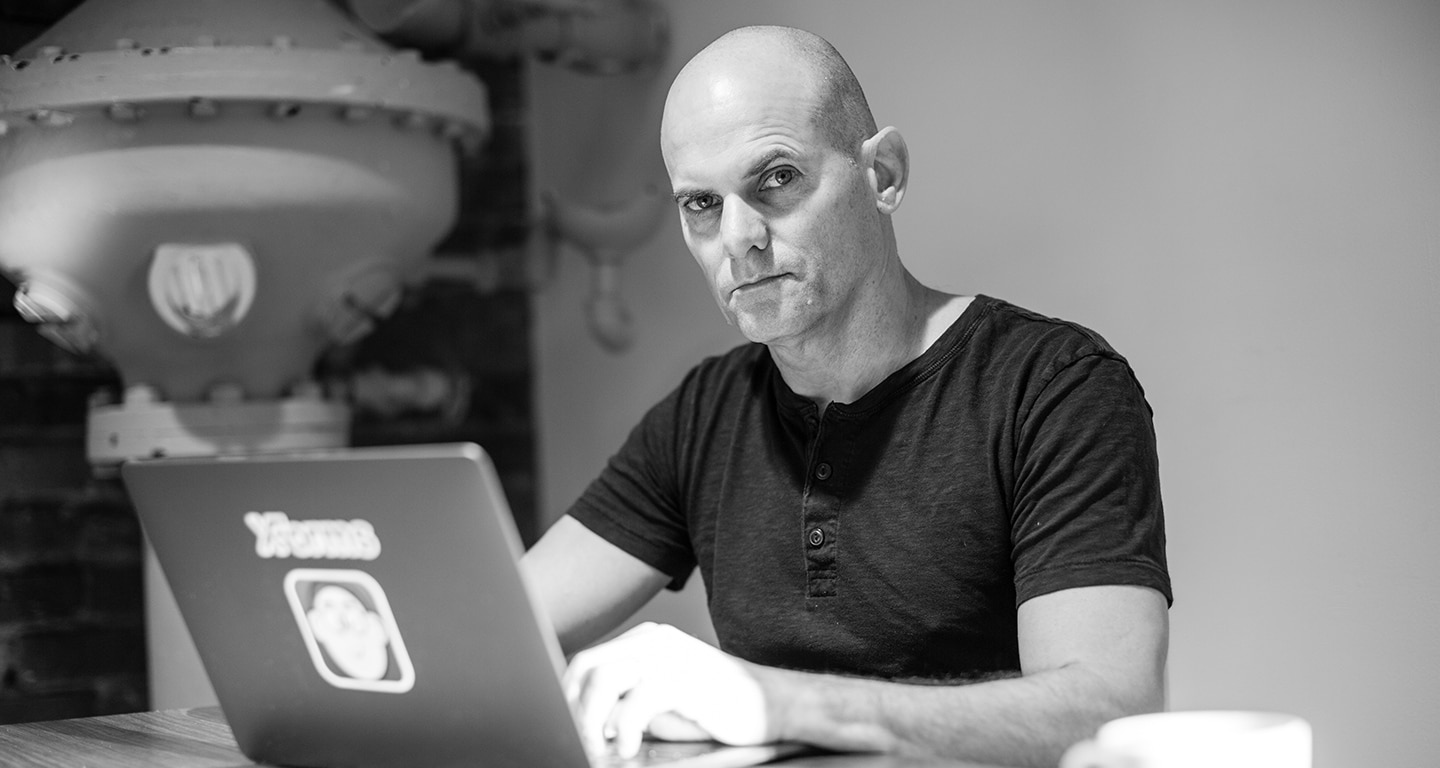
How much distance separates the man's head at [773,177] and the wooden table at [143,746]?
17.4 inches

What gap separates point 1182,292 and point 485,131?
812mm

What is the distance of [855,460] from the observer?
45.9 inches

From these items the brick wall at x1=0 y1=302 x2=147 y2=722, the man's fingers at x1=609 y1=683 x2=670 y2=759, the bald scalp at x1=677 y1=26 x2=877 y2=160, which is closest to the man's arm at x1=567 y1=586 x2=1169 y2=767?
the man's fingers at x1=609 y1=683 x2=670 y2=759

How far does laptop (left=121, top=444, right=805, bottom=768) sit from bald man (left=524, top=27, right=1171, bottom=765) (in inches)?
11.5

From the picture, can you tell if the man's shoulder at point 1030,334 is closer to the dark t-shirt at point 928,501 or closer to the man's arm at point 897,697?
the dark t-shirt at point 928,501

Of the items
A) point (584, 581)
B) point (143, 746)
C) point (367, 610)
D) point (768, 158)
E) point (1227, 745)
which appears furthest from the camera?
point (584, 581)

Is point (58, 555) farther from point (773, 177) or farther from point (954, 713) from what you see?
point (954, 713)

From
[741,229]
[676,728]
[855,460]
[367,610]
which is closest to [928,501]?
[855,460]

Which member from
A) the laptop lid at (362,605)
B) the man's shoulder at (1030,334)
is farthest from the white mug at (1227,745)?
the man's shoulder at (1030,334)

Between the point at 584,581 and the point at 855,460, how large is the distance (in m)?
0.27

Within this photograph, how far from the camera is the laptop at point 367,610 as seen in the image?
69 centimetres

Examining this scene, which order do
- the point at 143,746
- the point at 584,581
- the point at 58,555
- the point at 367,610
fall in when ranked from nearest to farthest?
the point at 367,610 → the point at 143,746 → the point at 584,581 → the point at 58,555

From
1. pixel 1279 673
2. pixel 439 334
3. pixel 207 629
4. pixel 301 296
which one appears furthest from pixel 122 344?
pixel 1279 673

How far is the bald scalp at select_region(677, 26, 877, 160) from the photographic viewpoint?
3.73 ft
